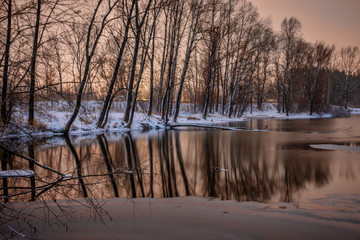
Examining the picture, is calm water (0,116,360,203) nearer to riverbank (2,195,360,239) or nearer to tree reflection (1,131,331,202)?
tree reflection (1,131,331,202)

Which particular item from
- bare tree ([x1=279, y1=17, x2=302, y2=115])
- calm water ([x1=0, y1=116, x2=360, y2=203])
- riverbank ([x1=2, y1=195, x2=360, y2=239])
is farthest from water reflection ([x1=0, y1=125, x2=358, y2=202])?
bare tree ([x1=279, y1=17, x2=302, y2=115])

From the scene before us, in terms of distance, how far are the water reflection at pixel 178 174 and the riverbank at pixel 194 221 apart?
400 mm

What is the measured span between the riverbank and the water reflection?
0.40 meters

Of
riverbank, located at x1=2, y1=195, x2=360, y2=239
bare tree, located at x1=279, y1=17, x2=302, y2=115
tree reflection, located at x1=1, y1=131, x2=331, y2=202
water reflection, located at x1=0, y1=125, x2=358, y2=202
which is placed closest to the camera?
riverbank, located at x1=2, y1=195, x2=360, y2=239

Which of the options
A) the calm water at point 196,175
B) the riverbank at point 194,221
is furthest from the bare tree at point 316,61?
the riverbank at point 194,221

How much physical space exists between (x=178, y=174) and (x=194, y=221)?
129 inches

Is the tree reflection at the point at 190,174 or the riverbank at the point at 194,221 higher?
the riverbank at the point at 194,221

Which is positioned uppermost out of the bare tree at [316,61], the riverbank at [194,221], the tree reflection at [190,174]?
the bare tree at [316,61]

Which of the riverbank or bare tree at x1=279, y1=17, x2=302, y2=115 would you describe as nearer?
the riverbank

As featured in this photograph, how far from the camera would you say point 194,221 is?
3.67 metres

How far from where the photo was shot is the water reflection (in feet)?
16.4

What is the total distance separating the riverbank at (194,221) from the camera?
3197mm

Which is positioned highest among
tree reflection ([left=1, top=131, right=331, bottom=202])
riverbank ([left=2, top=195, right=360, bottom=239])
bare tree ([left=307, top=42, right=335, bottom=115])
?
bare tree ([left=307, top=42, right=335, bottom=115])

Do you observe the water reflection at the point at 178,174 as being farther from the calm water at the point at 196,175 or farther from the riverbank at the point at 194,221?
the riverbank at the point at 194,221
